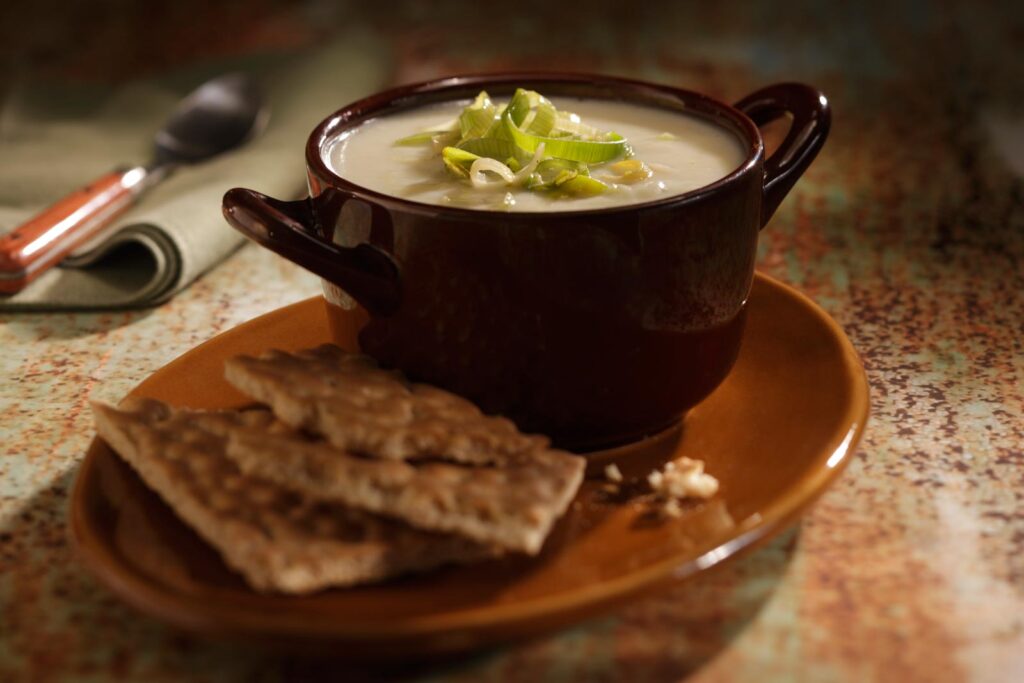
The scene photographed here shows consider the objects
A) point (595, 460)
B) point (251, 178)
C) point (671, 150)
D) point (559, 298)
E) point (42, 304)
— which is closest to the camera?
point (559, 298)

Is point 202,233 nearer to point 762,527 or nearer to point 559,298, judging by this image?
Result: point 559,298

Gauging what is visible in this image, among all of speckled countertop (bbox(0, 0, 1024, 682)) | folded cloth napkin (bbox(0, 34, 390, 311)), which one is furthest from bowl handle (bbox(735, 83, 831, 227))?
folded cloth napkin (bbox(0, 34, 390, 311))

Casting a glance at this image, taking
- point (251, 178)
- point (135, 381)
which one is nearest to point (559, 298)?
point (135, 381)

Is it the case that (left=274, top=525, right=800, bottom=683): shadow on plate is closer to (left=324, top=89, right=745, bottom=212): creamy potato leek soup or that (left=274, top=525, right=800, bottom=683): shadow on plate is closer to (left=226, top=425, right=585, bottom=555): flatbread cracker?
(left=226, top=425, right=585, bottom=555): flatbread cracker

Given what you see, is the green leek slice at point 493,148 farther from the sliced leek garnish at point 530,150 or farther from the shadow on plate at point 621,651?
the shadow on plate at point 621,651

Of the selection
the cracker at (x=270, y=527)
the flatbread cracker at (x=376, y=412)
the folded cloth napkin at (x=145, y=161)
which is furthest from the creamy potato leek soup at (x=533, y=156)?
the folded cloth napkin at (x=145, y=161)
